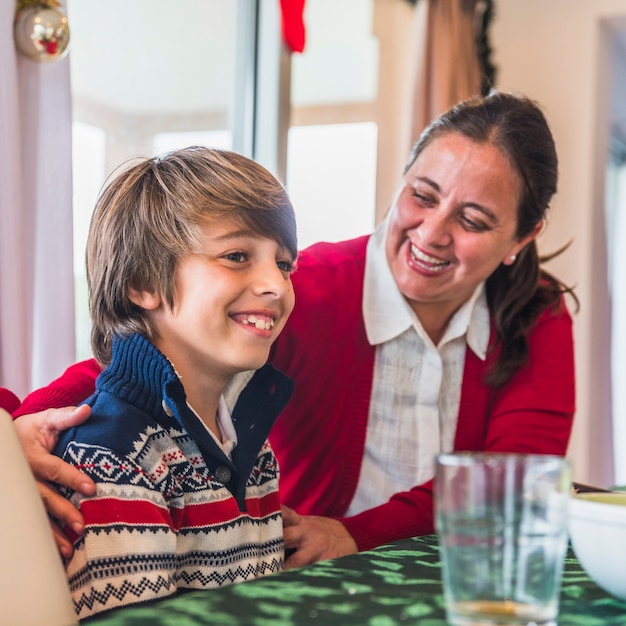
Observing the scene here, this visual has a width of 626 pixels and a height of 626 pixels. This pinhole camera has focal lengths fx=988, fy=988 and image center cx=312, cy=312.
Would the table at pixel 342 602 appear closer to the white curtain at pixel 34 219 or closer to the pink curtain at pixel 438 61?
the white curtain at pixel 34 219

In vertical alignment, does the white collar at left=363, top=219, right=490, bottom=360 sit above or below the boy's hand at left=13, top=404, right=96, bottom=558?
above

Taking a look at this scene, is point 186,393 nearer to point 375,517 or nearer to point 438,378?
point 375,517

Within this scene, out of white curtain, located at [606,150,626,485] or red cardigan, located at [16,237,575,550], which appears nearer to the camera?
red cardigan, located at [16,237,575,550]

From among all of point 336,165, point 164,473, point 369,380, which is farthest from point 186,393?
point 336,165

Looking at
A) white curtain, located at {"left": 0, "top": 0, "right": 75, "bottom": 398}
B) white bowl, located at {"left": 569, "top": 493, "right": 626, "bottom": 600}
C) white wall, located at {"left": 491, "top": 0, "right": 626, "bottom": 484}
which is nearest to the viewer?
white bowl, located at {"left": 569, "top": 493, "right": 626, "bottom": 600}

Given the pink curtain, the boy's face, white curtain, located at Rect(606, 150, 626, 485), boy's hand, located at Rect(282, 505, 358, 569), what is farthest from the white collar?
white curtain, located at Rect(606, 150, 626, 485)

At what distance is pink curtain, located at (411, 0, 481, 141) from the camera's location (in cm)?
354

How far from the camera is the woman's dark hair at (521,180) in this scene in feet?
5.92

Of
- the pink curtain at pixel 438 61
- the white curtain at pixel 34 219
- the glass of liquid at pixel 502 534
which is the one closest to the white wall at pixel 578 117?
the pink curtain at pixel 438 61

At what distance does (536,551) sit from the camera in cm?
63

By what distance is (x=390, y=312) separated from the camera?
185 centimetres

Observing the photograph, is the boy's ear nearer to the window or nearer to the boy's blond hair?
the boy's blond hair

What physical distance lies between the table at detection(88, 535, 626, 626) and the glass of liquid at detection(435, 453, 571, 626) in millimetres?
58

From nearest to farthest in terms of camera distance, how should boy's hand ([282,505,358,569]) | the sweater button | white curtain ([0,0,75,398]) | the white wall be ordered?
the sweater button, boy's hand ([282,505,358,569]), white curtain ([0,0,75,398]), the white wall
